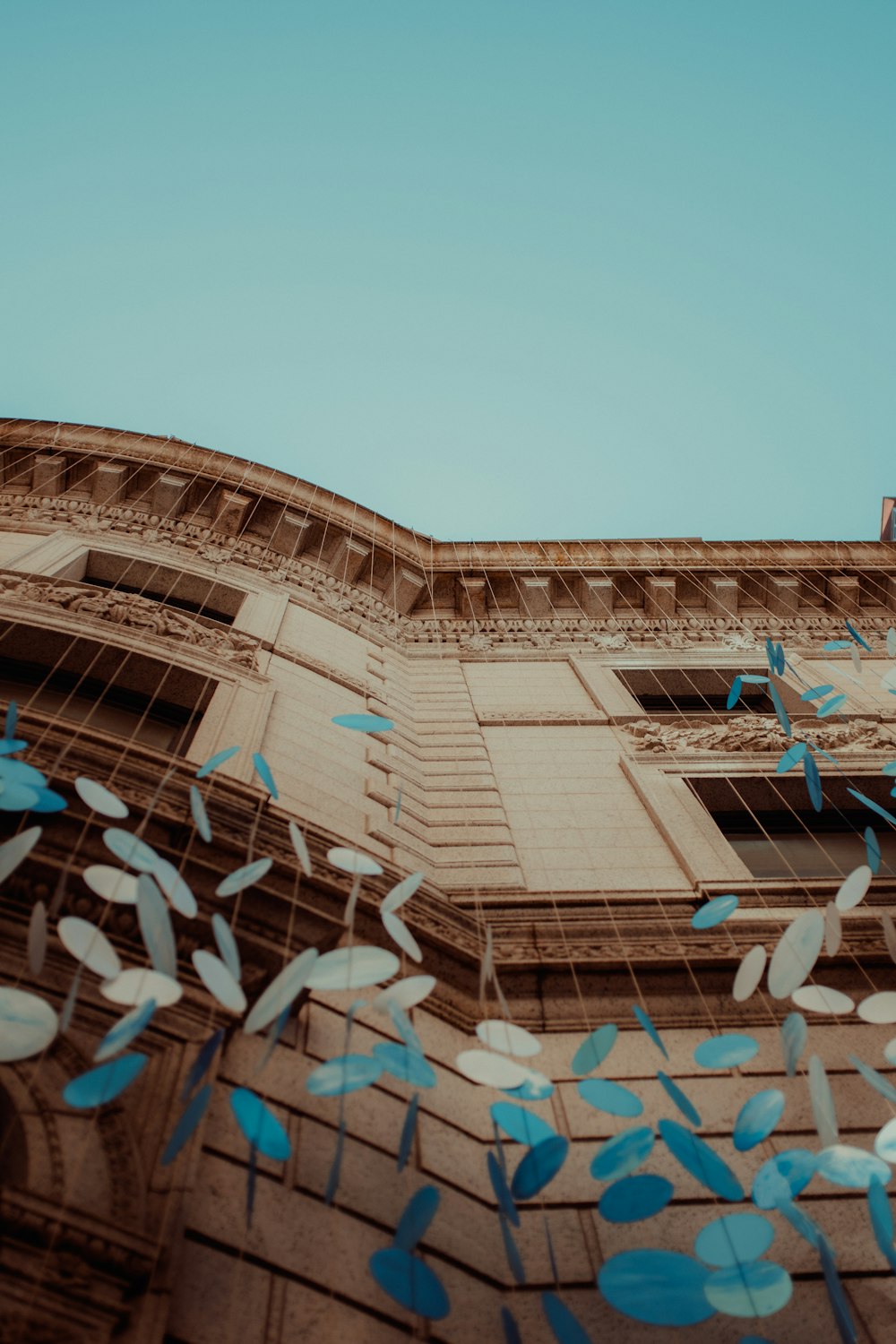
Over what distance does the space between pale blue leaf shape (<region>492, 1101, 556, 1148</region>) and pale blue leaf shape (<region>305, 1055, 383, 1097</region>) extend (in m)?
0.53

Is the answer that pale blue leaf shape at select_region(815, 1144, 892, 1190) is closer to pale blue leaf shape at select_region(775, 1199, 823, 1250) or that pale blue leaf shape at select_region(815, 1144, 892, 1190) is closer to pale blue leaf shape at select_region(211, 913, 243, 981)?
pale blue leaf shape at select_region(775, 1199, 823, 1250)

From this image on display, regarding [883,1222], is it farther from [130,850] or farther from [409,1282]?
[130,850]

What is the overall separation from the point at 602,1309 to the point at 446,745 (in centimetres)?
665

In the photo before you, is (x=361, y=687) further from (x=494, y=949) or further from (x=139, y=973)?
(x=139, y=973)

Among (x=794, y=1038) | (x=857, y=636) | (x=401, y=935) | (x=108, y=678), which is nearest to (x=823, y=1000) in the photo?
(x=794, y=1038)

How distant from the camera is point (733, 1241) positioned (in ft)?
12.0

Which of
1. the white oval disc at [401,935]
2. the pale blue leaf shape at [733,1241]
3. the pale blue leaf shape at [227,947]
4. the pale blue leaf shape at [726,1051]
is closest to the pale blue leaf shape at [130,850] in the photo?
the pale blue leaf shape at [227,947]

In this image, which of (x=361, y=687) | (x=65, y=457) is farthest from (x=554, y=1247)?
(x=65, y=457)

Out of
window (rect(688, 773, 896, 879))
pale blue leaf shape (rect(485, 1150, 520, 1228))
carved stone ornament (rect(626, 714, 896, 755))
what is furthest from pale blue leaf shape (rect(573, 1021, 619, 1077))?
carved stone ornament (rect(626, 714, 896, 755))

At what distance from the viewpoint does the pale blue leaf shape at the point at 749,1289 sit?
3.49m

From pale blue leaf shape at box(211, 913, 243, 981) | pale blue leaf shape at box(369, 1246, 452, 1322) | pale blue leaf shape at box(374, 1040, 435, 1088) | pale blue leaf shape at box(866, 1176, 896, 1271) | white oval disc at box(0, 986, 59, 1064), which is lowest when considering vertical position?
pale blue leaf shape at box(369, 1246, 452, 1322)

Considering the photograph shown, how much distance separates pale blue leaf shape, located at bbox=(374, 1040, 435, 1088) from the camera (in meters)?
3.89

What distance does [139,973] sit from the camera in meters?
3.80

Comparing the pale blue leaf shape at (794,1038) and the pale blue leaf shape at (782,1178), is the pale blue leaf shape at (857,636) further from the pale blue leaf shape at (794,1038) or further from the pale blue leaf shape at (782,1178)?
the pale blue leaf shape at (782,1178)
